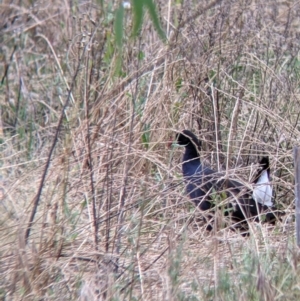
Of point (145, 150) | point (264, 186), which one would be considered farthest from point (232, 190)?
point (145, 150)

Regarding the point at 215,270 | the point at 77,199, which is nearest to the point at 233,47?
the point at 77,199

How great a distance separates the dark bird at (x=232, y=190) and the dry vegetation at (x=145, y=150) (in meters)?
0.10

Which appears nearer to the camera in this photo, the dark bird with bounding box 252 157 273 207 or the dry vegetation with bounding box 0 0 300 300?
the dry vegetation with bounding box 0 0 300 300

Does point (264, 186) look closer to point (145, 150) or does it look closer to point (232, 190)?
point (232, 190)

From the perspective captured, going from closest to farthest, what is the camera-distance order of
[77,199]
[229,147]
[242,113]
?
[77,199]
[229,147]
[242,113]

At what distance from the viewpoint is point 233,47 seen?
5863 mm

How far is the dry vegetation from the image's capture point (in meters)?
3.80

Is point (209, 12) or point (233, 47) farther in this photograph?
point (209, 12)

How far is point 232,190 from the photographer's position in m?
4.73

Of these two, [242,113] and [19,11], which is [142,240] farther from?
[19,11]

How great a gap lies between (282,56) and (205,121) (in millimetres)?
920

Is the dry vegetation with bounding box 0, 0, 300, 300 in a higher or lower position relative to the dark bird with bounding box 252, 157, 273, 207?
higher

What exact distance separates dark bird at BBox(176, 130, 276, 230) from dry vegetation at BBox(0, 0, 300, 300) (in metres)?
0.10

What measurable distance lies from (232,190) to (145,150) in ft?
2.83
